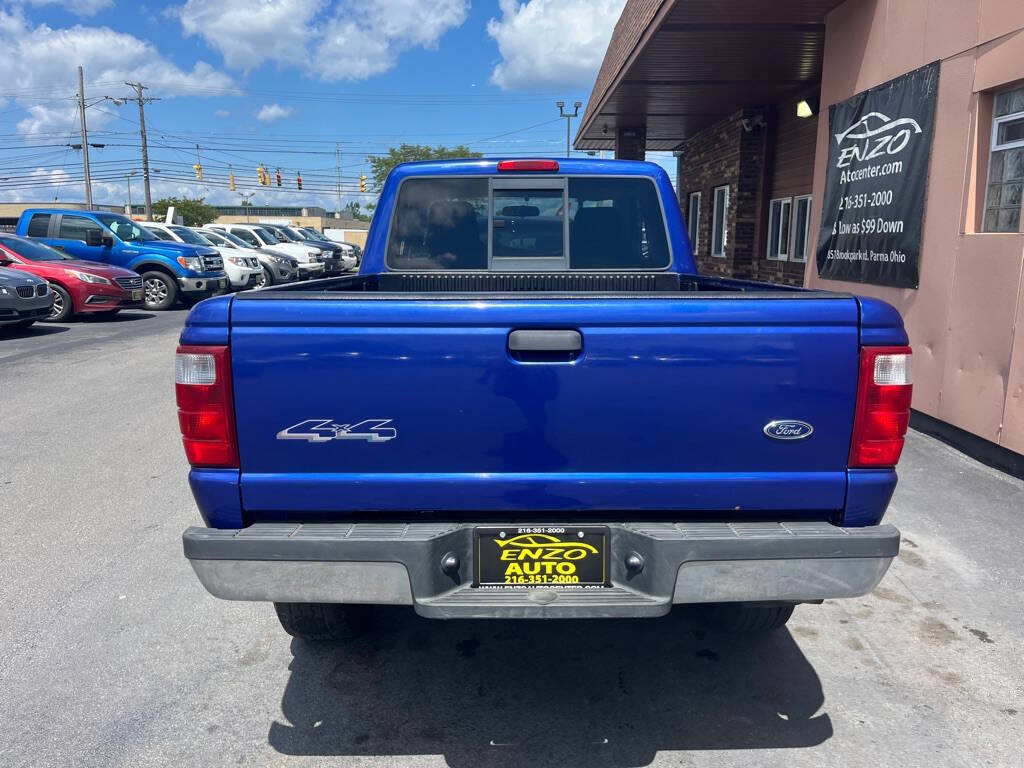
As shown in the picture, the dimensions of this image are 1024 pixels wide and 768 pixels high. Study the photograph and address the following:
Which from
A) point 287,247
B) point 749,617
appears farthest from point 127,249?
point 749,617

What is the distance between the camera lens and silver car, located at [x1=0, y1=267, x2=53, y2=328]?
12.6 metres

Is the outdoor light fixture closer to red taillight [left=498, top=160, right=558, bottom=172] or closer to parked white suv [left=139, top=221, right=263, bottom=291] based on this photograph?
red taillight [left=498, top=160, right=558, bottom=172]

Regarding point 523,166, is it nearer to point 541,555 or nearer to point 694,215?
point 541,555

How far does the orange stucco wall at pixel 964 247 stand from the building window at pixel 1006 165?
8 cm

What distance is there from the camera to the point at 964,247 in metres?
6.70

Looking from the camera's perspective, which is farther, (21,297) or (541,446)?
(21,297)

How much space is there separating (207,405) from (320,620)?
1214 mm

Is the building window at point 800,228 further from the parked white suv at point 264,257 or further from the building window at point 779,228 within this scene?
the parked white suv at point 264,257

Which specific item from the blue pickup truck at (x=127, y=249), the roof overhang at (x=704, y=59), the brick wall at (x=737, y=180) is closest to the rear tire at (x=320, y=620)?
the roof overhang at (x=704, y=59)

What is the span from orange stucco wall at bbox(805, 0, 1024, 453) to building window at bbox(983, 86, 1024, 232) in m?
0.08

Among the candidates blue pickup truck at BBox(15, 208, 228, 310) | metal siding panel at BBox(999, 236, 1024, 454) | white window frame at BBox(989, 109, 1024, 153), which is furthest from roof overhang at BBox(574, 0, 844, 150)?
blue pickup truck at BBox(15, 208, 228, 310)

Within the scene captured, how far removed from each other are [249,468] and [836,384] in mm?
1850

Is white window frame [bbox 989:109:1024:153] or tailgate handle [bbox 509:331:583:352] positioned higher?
white window frame [bbox 989:109:1024:153]

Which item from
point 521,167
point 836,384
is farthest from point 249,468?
point 521,167
